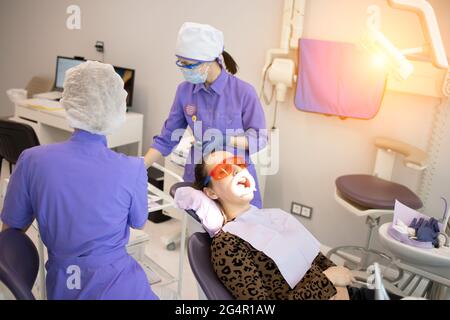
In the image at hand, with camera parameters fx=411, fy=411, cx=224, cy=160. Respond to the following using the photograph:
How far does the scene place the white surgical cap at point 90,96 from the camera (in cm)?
116

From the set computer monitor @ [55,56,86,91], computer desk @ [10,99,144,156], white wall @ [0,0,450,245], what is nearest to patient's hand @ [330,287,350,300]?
white wall @ [0,0,450,245]

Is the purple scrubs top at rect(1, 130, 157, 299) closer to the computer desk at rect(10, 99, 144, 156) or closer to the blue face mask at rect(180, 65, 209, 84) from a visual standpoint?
the blue face mask at rect(180, 65, 209, 84)

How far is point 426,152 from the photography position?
2.26m

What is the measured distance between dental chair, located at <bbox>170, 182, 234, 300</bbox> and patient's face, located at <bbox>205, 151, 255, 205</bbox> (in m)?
0.16

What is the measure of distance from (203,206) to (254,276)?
0.35 m

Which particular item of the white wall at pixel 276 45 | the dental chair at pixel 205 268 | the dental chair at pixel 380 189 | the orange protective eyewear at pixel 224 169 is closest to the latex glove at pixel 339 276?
the dental chair at pixel 205 268

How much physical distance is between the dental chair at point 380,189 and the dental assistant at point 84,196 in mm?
1216

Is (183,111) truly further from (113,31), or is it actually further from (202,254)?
(113,31)

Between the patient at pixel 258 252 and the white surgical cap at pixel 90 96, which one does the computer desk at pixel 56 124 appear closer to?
the patient at pixel 258 252

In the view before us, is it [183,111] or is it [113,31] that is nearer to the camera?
[183,111]

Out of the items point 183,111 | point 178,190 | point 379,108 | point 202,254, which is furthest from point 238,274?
point 379,108

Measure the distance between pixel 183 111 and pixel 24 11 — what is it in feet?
10.8

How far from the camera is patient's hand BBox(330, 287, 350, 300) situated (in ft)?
4.26

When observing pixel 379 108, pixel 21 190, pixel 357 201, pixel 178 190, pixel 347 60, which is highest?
pixel 347 60
